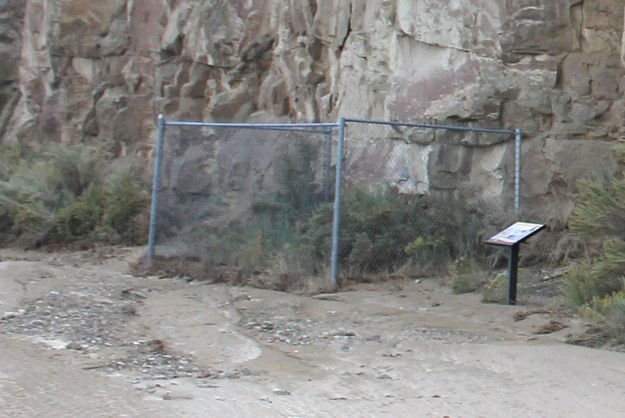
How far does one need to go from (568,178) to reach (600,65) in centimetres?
155

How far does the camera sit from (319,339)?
24.8 ft

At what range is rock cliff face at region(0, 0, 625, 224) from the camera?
11445mm

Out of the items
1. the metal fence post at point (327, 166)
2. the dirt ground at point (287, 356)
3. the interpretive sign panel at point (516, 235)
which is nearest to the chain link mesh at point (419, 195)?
the metal fence post at point (327, 166)

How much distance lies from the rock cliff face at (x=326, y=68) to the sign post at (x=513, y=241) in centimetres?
170

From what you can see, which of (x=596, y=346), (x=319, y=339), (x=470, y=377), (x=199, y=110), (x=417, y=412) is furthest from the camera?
(x=199, y=110)

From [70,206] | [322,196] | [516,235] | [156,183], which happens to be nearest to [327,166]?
[322,196]

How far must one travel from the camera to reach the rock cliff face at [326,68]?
11.4 m

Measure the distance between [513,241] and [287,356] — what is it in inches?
115

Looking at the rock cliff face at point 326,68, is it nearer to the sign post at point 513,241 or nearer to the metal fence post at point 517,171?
the metal fence post at point 517,171

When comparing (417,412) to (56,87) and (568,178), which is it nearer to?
(568,178)

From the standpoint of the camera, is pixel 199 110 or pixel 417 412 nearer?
pixel 417 412

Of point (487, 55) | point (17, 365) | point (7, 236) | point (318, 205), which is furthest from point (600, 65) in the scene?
point (7, 236)

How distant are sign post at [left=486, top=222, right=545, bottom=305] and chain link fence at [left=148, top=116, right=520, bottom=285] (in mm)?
1884

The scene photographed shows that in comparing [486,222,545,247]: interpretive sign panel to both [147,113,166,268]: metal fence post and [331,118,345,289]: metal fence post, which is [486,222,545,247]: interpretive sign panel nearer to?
[331,118,345,289]: metal fence post
